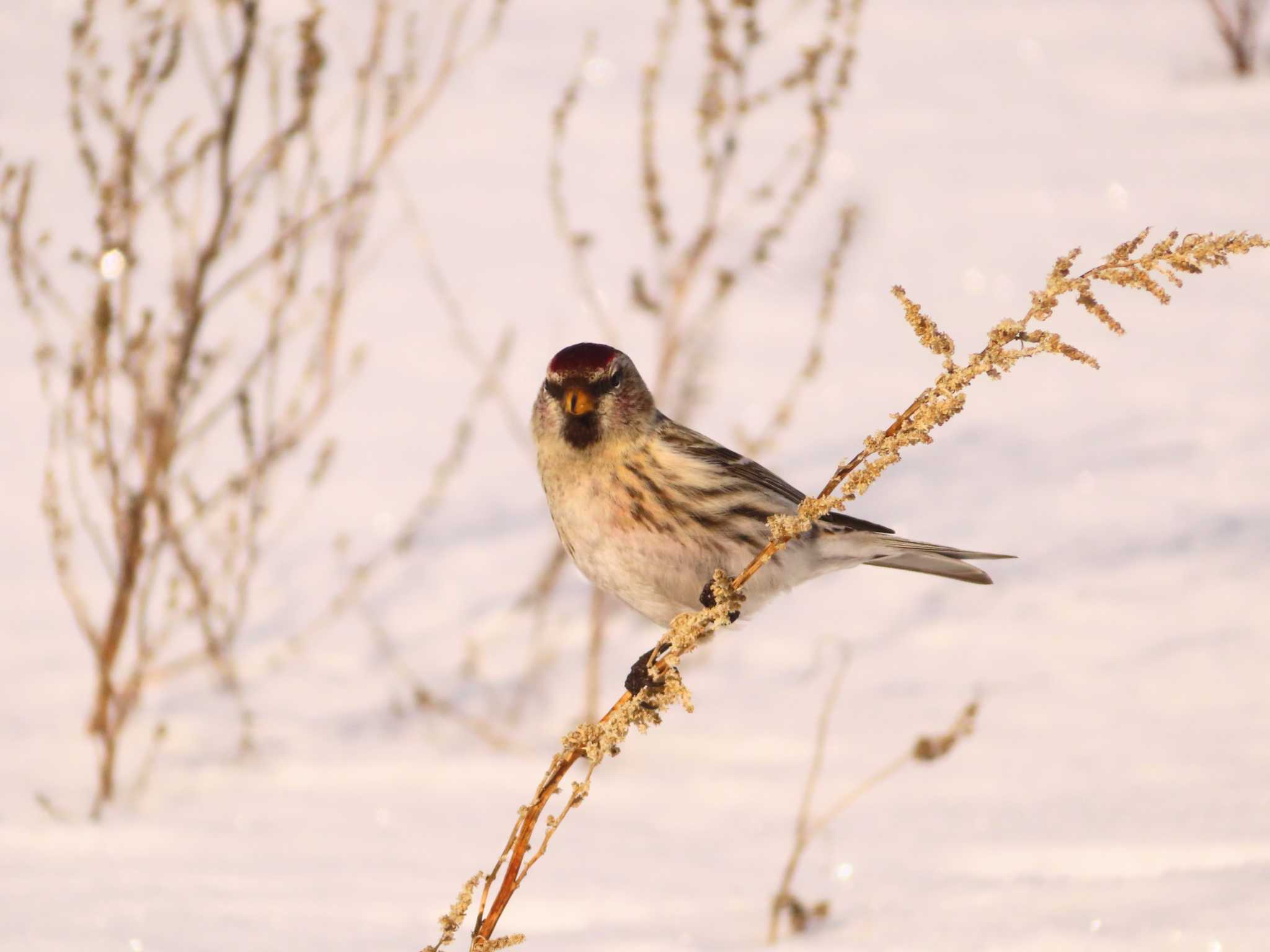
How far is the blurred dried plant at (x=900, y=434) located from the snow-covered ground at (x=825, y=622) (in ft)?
4.42

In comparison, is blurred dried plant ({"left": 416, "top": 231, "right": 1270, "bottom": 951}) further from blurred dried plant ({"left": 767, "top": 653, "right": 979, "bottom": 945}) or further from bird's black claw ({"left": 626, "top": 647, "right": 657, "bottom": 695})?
blurred dried plant ({"left": 767, "top": 653, "right": 979, "bottom": 945})

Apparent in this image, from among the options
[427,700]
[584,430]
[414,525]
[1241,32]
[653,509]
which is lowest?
[653,509]

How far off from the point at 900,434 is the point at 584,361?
780 millimetres

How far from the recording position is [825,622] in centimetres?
487

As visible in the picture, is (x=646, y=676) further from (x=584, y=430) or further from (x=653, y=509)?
(x=584, y=430)

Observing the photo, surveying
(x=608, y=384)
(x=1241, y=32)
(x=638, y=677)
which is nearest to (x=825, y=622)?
(x=608, y=384)

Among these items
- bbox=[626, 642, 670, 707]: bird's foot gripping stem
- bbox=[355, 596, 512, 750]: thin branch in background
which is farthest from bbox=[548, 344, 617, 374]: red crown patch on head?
bbox=[355, 596, 512, 750]: thin branch in background

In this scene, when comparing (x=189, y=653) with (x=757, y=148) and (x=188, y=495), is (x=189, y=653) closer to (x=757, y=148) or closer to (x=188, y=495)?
(x=188, y=495)

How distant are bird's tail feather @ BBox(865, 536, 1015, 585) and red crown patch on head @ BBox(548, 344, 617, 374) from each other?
558 millimetres

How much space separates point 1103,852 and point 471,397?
324 centimetres

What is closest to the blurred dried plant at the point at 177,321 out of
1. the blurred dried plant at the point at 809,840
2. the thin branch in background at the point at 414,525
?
the thin branch in background at the point at 414,525

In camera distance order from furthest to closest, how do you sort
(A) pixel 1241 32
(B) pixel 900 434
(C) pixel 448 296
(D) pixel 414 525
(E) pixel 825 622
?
1. (A) pixel 1241 32
2. (C) pixel 448 296
3. (E) pixel 825 622
4. (D) pixel 414 525
5. (B) pixel 900 434

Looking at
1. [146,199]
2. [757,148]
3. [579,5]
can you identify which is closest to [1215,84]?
[757,148]

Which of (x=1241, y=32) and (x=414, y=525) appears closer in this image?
(x=414, y=525)
